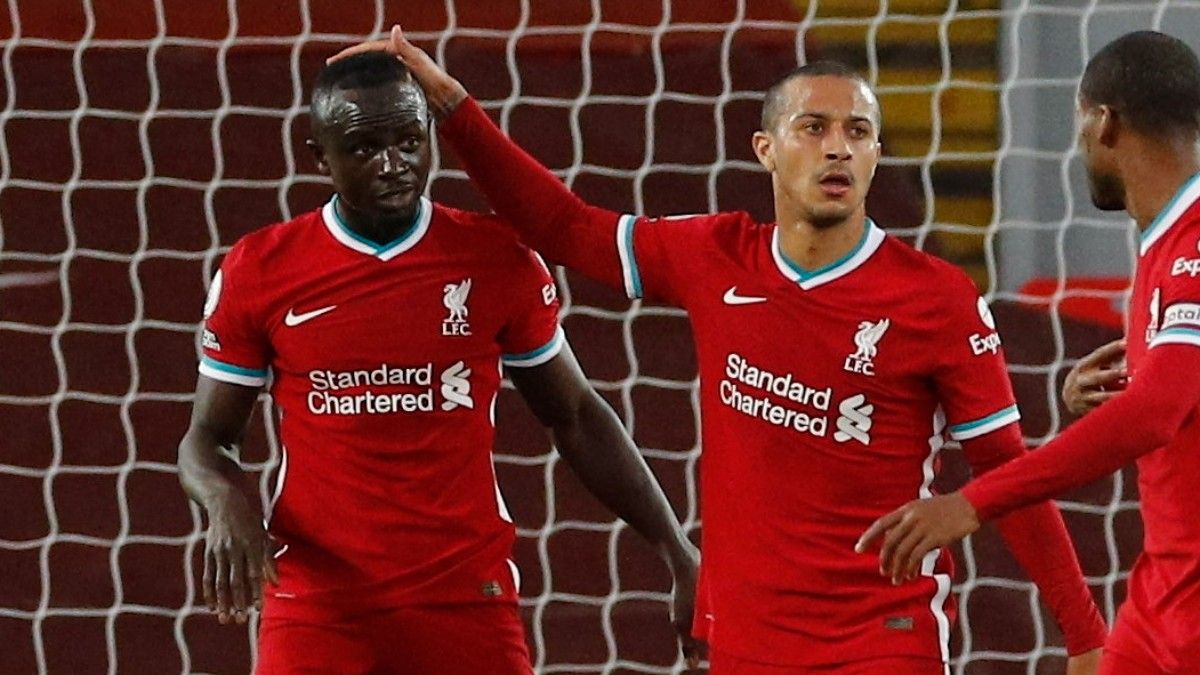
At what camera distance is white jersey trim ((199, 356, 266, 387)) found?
287cm

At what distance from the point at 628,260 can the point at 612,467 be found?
1.09 ft

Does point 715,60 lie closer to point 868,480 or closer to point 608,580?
point 608,580

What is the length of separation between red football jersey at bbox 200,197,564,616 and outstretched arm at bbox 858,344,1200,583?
2.11 ft

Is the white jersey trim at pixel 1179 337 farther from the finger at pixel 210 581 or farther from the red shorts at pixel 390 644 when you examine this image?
the finger at pixel 210 581

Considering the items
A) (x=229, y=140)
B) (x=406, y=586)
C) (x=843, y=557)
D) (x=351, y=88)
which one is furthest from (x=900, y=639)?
(x=229, y=140)

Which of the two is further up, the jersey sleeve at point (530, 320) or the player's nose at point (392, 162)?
the player's nose at point (392, 162)

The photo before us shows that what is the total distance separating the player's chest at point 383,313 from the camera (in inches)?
111

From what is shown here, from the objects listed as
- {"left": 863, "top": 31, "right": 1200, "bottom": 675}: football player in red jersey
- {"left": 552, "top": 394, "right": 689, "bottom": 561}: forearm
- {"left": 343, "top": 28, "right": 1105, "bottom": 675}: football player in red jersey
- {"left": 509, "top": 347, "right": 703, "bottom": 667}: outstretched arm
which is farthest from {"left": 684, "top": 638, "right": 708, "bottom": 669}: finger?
{"left": 863, "top": 31, "right": 1200, "bottom": 675}: football player in red jersey

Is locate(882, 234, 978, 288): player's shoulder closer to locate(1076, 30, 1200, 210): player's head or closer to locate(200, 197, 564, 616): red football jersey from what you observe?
locate(1076, 30, 1200, 210): player's head

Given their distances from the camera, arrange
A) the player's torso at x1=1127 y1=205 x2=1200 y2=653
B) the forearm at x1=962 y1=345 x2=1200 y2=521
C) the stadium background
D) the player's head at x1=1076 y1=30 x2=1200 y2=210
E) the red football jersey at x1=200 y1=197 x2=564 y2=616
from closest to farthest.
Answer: the forearm at x1=962 y1=345 x2=1200 y2=521 < the player's torso at x1=1127 y1=205 x2=1200 y2=653 < the player's head at x1=1076 y1=30 x2=1200 y2=210 < the red football jersey at x1=200 y1=197 x2=564 y2=616 < the stadium background

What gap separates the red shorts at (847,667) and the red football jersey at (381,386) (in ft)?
1.14

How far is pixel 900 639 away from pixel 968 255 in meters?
2.22

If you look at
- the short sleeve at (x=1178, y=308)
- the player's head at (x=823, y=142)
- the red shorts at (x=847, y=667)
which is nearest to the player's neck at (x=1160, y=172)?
the short sleeve at (x=1178, y=308)

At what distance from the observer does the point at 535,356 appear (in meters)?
2.94
